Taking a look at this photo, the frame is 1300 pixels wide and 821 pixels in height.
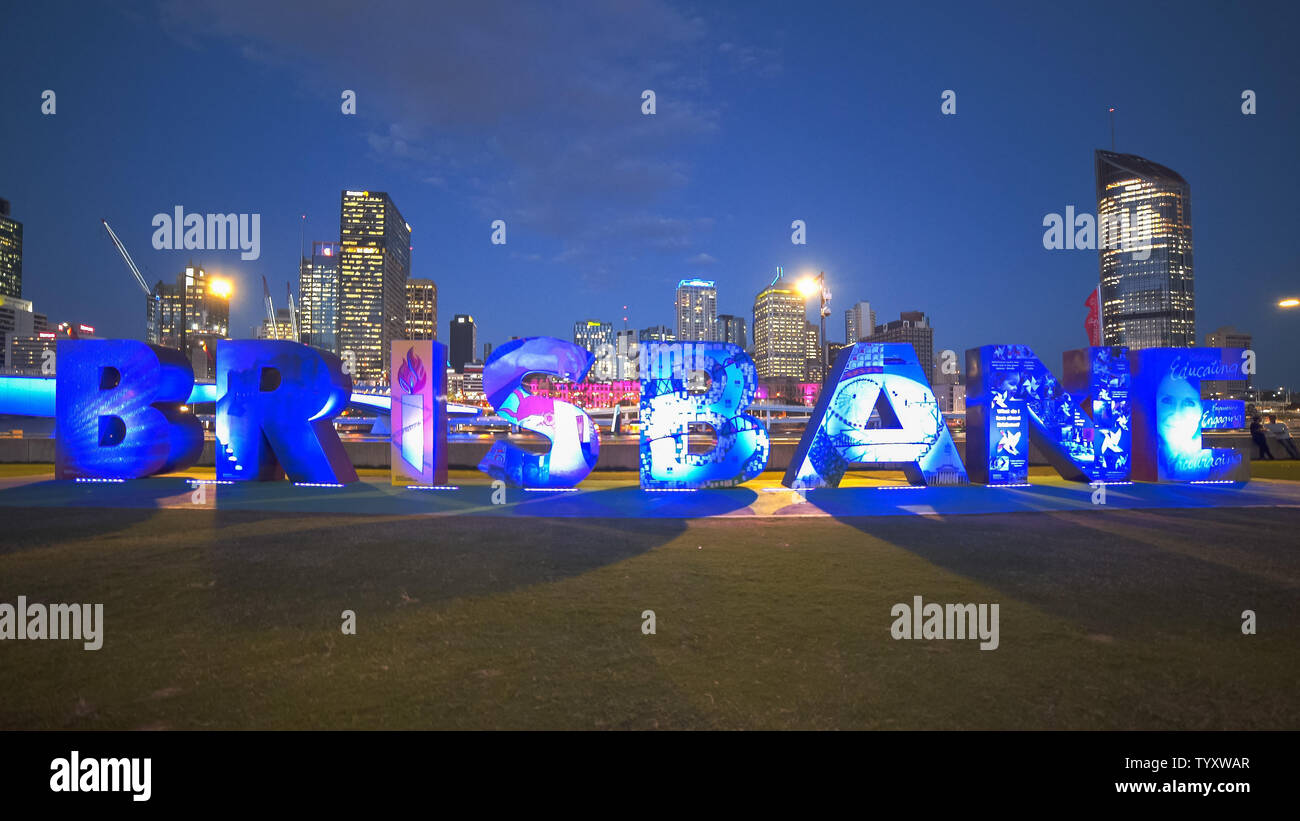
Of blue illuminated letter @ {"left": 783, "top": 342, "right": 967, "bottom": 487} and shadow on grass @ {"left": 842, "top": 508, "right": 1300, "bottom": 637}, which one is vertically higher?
blue illuminated letter @ {"left": 783, "top": 342, "right": 967, "bottom": 487}

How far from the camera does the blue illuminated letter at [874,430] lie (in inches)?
584

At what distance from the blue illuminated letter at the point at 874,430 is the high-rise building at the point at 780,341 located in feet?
442

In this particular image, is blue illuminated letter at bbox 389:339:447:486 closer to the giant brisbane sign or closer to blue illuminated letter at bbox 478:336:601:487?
the giant brisbane sign

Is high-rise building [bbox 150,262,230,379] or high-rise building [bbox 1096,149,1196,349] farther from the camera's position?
high-rise building [bbox 150,262,230,379]

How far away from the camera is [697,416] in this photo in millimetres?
14422

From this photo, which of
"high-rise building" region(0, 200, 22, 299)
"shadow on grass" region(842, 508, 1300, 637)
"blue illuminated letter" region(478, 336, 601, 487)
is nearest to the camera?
"shadow on grass" region(842, 508, 1300, 637)

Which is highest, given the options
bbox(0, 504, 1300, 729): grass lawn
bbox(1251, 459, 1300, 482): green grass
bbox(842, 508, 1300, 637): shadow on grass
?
bbox(0, 504, 1300, 729): grass lawn

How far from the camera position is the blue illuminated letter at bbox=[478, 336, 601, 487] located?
575 inches

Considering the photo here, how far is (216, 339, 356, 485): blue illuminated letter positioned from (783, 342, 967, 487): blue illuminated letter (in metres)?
11.5

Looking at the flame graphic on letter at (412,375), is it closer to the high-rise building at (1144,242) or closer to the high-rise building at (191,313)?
the high-rise building at (1144,242)

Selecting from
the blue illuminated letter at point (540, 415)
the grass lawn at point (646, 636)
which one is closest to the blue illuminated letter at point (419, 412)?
the blue illuminated letter at point (540, 415)

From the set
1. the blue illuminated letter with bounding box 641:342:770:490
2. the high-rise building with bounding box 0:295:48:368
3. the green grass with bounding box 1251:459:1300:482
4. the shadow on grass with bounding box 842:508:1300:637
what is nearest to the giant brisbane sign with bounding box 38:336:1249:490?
the blue illuminated letter with bounding box 641:342:770:490

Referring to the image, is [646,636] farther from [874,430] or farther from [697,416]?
[874,430]
